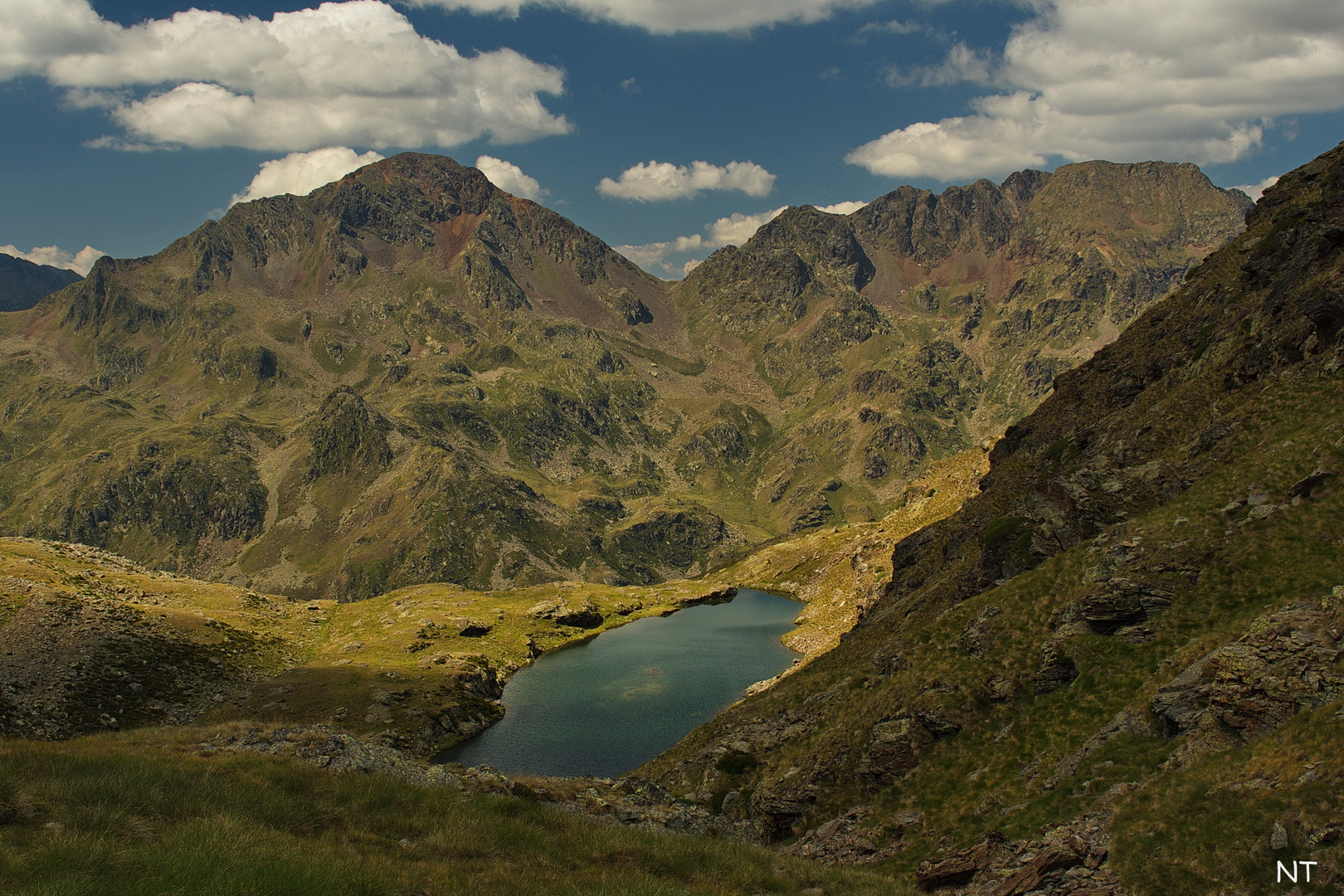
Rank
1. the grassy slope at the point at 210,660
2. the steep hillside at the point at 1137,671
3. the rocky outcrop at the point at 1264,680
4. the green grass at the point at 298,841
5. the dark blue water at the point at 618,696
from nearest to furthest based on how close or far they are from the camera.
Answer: the green grass at the point at 298,841, the steep hillside at the point at 1137,671, the rocky outcrop at the point at 1264,680, the grassy slope at the point at 210,660, the dark blue water at the point at 618,696

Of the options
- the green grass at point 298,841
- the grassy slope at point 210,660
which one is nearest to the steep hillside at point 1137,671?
the green grass at point 298,841

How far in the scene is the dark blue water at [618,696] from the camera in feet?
336

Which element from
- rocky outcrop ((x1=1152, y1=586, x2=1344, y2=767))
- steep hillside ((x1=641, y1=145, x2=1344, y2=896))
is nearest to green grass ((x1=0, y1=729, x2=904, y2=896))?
steep hillside ((x1=641, y1=145, x2=1344, y2=896))

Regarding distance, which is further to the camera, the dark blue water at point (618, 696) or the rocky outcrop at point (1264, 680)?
the dark blue water at point (618, 696)

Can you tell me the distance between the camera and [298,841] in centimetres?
1902

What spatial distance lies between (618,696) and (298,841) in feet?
392

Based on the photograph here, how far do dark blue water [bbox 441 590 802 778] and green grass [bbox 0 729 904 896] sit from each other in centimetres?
7268

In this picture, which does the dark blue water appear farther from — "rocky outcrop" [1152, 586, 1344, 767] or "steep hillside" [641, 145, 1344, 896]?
"rocky outcrop" [1152, 586, 1344, 767]

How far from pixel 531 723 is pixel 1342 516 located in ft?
370

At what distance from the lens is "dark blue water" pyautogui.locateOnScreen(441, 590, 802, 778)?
336 feet

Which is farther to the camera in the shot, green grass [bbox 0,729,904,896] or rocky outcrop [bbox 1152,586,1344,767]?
rocky outcrop [bbox 1152,586,1344,767]

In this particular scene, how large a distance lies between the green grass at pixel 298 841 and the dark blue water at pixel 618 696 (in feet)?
238

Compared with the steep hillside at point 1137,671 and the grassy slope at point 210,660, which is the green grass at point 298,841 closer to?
the steep hillside at point 1137,671

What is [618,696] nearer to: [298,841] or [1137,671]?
[1137,671]
